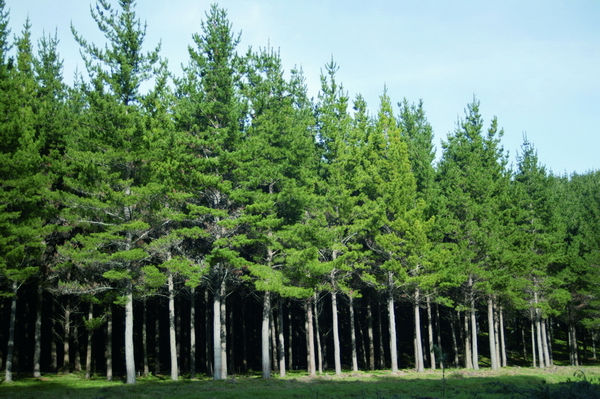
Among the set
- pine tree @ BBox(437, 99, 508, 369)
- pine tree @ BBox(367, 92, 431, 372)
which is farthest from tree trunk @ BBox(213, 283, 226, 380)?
pine tree @ BBox(437, 99, 508, 369)

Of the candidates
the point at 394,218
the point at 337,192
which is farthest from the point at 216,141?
the point at 394,218

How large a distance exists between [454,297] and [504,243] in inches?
241

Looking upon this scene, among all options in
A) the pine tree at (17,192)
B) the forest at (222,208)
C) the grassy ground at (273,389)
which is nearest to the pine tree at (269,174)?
the forest at (222,208)

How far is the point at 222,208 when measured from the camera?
→ 29031mm

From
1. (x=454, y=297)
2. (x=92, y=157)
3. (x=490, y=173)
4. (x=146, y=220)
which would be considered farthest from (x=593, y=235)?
(x=92, y=157)

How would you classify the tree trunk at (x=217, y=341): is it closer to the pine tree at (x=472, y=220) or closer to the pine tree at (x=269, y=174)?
the pine tree at (x=269, y=174)

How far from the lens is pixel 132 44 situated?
26.8m

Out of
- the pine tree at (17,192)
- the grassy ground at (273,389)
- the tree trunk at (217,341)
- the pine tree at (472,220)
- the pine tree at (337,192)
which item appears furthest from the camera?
the pine tree at (472,220)

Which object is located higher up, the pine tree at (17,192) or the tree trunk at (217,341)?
the pine tree at (17,192)

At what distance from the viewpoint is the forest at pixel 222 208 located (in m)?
25.2

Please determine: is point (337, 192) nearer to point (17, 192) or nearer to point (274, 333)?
point (274, 333)

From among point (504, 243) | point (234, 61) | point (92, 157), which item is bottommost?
point (504, 243)

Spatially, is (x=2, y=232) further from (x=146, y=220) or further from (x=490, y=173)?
(x=490, y=173)

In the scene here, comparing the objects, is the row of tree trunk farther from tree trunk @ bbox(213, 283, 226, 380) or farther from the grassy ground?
the grassy ground
